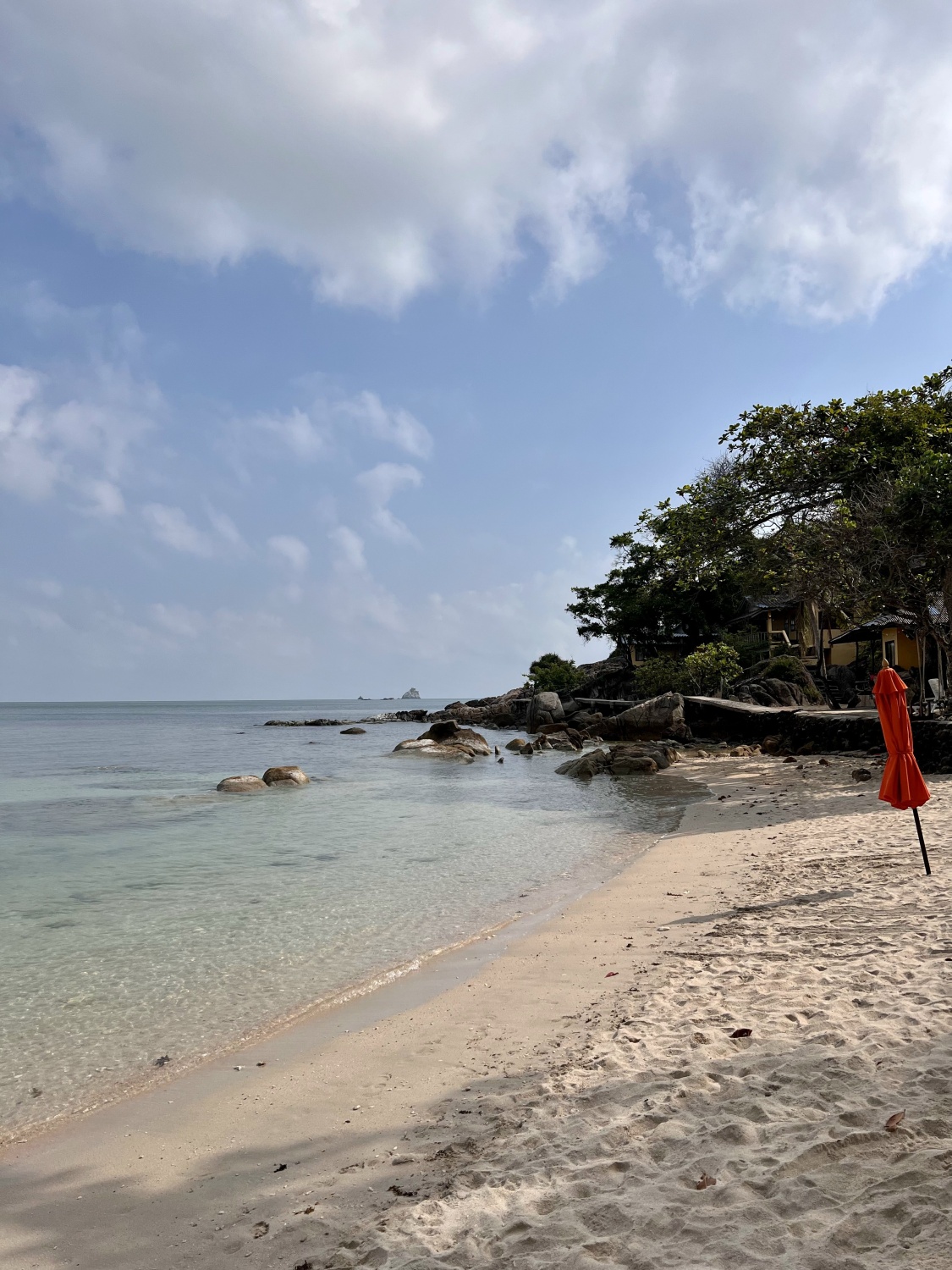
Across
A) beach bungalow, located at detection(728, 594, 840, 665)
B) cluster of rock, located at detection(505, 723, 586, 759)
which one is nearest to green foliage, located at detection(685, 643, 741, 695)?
beach bungalow, located at detection(728, 594, 840, 665)

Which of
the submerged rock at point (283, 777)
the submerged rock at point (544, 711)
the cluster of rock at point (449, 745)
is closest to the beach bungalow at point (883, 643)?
the submerged rock at point (544, 711)

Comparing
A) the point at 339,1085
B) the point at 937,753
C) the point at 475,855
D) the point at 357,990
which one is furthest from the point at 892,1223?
the point at 937,753

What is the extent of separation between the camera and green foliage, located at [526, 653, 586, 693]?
184 feet

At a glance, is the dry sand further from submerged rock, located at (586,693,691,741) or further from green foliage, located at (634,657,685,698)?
green foliage, located at (634,657,685,698)

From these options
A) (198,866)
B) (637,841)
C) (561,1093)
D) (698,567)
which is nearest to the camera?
(561,1093)

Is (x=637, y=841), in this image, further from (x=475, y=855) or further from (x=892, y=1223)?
(x=892, y=1223)

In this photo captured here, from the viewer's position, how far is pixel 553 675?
187 ft

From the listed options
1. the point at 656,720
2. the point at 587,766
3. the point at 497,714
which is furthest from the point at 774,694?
the point at 497,714

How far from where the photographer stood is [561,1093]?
13.4 ft

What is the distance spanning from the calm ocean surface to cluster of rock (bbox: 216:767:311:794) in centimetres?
60

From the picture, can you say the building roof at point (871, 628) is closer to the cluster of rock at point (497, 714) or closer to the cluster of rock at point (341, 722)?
the cluster of rock at point (497, 714)

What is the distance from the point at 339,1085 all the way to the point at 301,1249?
5.37 feet

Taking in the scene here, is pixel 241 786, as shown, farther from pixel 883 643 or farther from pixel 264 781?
pixel 883 643

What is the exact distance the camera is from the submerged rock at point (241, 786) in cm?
2106
